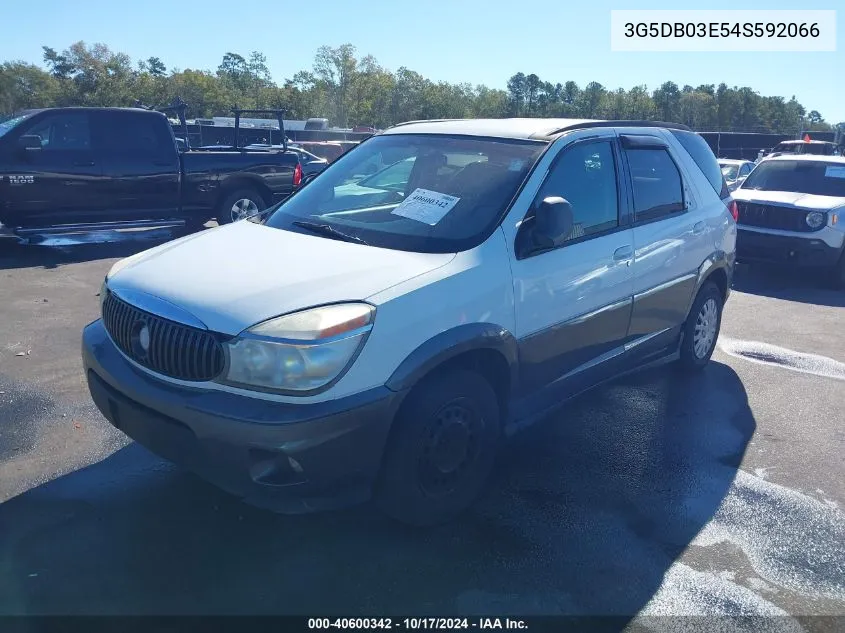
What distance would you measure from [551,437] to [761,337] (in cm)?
365

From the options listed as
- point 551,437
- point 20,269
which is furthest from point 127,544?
point 20,269

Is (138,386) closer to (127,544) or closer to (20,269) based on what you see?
(127,544)

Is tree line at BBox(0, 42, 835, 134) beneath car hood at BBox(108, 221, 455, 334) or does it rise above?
above

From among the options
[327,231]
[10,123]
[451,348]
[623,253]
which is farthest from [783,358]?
[10,123]

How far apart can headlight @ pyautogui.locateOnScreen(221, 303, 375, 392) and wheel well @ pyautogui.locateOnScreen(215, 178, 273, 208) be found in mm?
8299

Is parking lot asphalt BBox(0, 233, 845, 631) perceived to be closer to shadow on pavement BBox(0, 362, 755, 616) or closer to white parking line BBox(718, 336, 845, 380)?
shadow on pavement BBox(0, 362, 755, 616)

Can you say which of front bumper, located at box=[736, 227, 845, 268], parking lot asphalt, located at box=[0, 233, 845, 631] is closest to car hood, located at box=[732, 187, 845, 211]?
front bumper, located at box=[736, 227, 845, 268]

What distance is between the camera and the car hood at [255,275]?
2.98 meters

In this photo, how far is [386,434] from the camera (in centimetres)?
300

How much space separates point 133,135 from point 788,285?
929 cm

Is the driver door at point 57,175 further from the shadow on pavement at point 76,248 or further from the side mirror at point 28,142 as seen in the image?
the shadow on pavement at point 76,248

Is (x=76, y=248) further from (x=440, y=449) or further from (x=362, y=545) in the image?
(x=440, y=449)

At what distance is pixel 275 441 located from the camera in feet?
9.02

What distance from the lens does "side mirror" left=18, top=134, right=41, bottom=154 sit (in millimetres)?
9016
